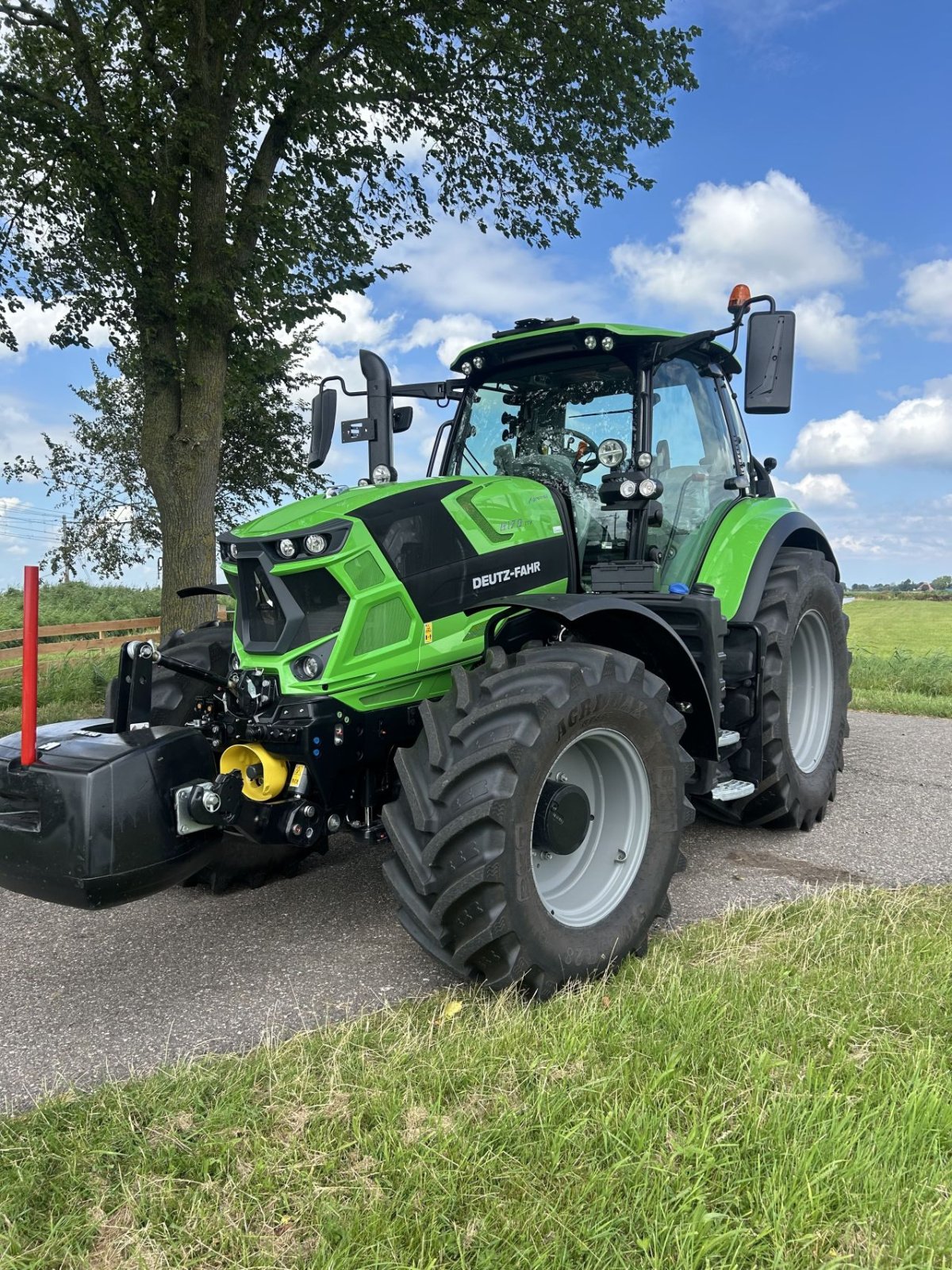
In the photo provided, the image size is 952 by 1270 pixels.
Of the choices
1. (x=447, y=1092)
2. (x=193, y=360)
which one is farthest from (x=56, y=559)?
(x=447, y=1092)

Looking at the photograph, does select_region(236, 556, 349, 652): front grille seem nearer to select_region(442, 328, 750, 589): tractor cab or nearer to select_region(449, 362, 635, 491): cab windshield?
select_region(442, 328, 750, 589): tractor cab

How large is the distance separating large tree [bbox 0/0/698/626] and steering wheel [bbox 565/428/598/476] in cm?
509

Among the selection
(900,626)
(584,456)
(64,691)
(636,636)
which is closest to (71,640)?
(64,691)

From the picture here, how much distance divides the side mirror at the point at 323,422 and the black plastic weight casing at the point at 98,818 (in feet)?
6.84

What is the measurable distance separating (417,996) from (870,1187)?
5.04 ft

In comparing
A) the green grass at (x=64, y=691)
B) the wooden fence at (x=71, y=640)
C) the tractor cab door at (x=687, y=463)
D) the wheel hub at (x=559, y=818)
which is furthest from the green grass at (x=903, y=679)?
the wooden fence at (x=71, y=640)

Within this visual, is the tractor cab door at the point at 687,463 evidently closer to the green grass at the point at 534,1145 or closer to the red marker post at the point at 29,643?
the green grass at the point at 534,1145

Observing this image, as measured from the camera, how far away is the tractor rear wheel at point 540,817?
2.89 m

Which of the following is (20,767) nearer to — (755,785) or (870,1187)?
(870,1187)

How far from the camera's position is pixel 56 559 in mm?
15812

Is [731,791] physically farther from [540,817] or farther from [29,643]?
[29,643]

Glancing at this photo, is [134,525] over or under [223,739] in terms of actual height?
over

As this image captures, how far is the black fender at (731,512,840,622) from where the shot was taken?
4637 mm

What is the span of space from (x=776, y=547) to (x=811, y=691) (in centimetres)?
106
